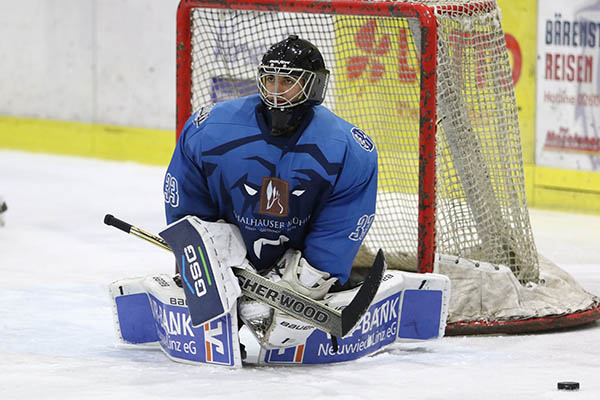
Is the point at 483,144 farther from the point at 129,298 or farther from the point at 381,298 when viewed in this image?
the point at 129,298

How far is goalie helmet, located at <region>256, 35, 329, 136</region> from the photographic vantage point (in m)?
3.30

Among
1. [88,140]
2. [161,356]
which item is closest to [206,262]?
[161,356]

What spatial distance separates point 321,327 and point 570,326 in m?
1.05

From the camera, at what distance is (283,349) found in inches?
131

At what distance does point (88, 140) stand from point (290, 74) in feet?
17.7

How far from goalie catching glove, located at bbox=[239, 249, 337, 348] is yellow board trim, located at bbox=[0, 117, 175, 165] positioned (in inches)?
186

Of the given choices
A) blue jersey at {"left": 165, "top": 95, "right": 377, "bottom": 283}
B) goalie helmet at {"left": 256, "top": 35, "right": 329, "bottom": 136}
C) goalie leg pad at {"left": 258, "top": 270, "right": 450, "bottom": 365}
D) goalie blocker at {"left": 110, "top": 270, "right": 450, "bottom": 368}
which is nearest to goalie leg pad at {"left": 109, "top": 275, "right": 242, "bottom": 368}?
goalie blocker at {"left": 110, "top": 270, "right": 450, "bottom": 368}

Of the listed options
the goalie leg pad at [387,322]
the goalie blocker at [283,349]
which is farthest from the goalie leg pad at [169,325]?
the goalie leg pad at [387,322]

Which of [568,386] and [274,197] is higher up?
[274,197]

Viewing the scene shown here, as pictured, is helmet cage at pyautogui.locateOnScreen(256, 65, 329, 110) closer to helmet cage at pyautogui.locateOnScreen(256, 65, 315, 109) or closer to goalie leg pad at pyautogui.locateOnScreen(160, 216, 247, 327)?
helmet cage at pyautogui.locateOnScreen(256, 65, 315, 109)

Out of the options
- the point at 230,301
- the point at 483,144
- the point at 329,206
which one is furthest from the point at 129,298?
the point at 483,144

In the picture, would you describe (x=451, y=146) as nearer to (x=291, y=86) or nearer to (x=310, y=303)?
(x=291, y=86)

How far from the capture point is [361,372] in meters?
3.28

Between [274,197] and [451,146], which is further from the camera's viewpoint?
[451,146]
